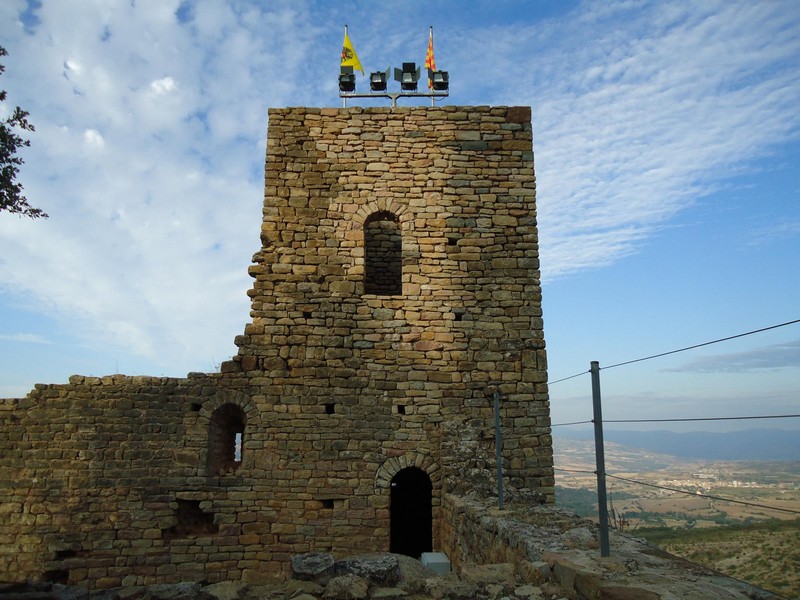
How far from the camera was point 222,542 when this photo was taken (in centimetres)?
834

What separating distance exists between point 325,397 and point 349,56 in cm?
732

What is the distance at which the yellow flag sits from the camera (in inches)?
457

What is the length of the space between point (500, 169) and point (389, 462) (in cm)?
528

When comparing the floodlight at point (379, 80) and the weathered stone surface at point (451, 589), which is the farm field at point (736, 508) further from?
the floodlight at point (379, 80)

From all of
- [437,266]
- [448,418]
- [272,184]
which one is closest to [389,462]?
[448,418]

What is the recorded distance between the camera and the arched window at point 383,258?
10.4 m

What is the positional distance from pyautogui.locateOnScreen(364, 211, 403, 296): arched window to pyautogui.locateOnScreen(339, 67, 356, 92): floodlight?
306 cm

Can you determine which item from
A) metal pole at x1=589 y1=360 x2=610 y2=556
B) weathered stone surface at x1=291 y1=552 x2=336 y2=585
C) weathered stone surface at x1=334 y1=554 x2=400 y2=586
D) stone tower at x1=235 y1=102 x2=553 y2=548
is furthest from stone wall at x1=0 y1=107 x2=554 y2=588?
metal pole at x1=589 y1=360 x2=610 y2=556

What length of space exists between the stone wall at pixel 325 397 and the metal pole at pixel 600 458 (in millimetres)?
3895

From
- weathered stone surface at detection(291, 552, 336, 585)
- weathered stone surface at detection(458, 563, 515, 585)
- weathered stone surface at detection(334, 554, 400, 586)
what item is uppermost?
weathered stone surface at detection(458, 563, 515, 585)

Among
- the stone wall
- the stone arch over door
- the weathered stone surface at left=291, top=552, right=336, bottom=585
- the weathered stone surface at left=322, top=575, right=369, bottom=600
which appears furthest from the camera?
the stone arch over door

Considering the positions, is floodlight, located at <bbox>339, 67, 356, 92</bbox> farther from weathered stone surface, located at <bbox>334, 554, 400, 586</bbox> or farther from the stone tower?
weathered stone surface, located at <bbox>334, 554, 400, 586</bbox>

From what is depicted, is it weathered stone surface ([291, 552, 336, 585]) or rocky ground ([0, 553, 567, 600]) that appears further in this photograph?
weathered stone surface ([291, 552, 336, 585])

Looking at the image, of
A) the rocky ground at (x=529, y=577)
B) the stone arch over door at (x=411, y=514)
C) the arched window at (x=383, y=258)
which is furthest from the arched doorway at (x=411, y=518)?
the rocky ground at (x=529, y=577)
